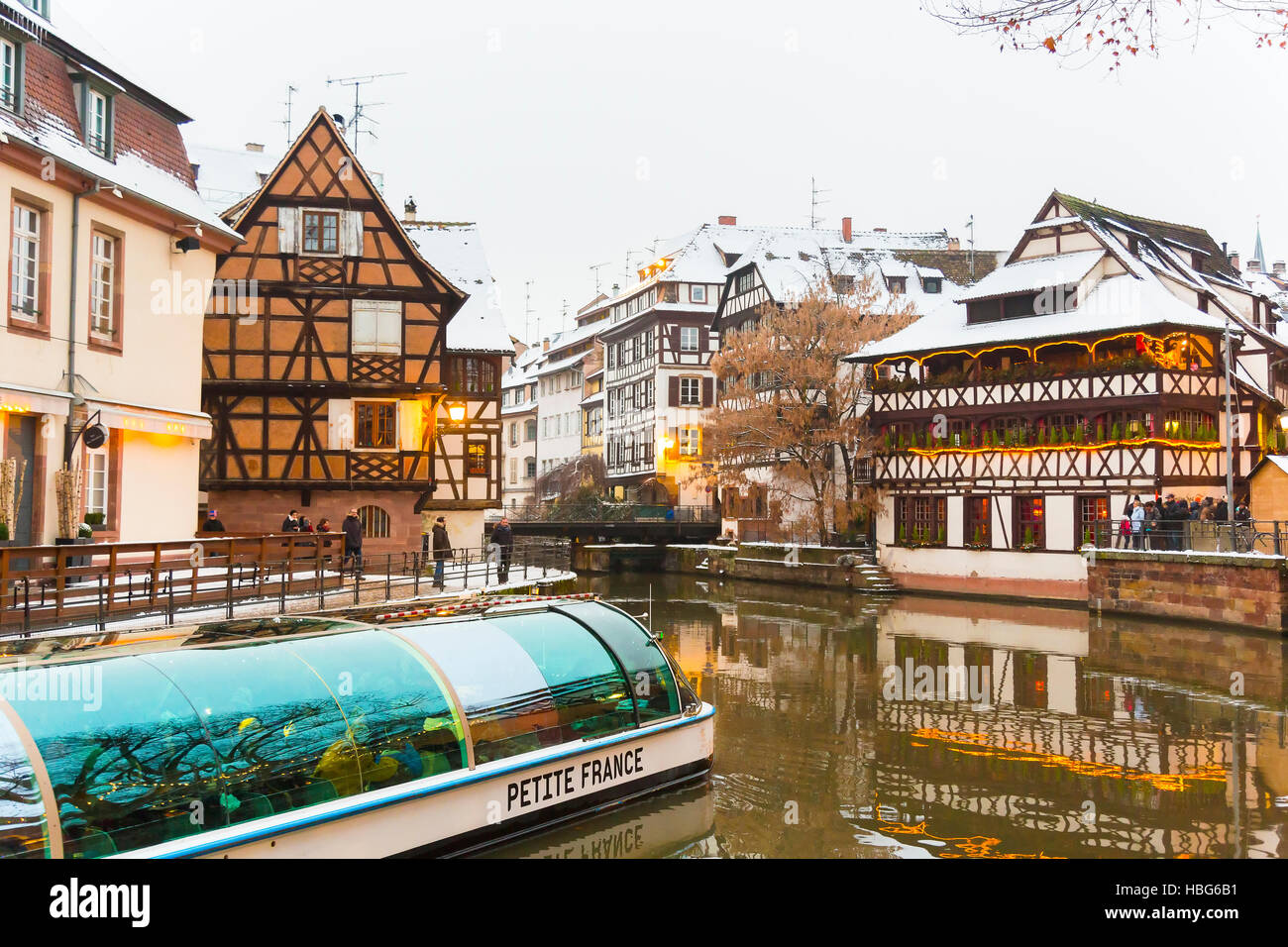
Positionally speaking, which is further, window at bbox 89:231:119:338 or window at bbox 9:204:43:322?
window at bbox 89:231:119:338

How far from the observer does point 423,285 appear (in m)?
32.5

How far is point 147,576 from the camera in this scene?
1756cm

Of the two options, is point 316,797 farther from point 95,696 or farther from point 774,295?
point 774,295

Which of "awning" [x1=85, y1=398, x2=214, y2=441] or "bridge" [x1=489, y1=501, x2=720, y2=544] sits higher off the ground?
"awning" [x1=85, y1=398, x2=214, y2=441]

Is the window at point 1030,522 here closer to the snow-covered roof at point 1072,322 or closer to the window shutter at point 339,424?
the snow-covered roof at point 1072,322

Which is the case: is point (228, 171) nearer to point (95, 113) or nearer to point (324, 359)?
point (324, 359)

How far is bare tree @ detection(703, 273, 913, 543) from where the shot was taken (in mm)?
42531

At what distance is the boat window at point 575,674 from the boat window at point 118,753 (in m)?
3.63

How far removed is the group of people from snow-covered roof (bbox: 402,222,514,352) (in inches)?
745

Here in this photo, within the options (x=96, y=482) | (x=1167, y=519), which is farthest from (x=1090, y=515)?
(x=96, y=482)

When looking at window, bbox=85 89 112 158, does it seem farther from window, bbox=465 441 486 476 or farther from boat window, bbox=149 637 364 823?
window, bbox=465 441 486 476

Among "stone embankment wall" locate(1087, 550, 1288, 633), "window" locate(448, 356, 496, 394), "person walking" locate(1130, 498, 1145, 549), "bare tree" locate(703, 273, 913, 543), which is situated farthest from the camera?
"bare tree" locate(703, 273, 913, 543)

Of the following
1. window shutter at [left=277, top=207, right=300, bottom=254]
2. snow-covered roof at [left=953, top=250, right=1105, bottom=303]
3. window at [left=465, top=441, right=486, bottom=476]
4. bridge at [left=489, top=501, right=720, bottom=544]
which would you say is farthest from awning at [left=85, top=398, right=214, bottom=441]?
bridge at [left=489, top=501, right=720, bottom=544]

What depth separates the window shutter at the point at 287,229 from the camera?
31.9m
